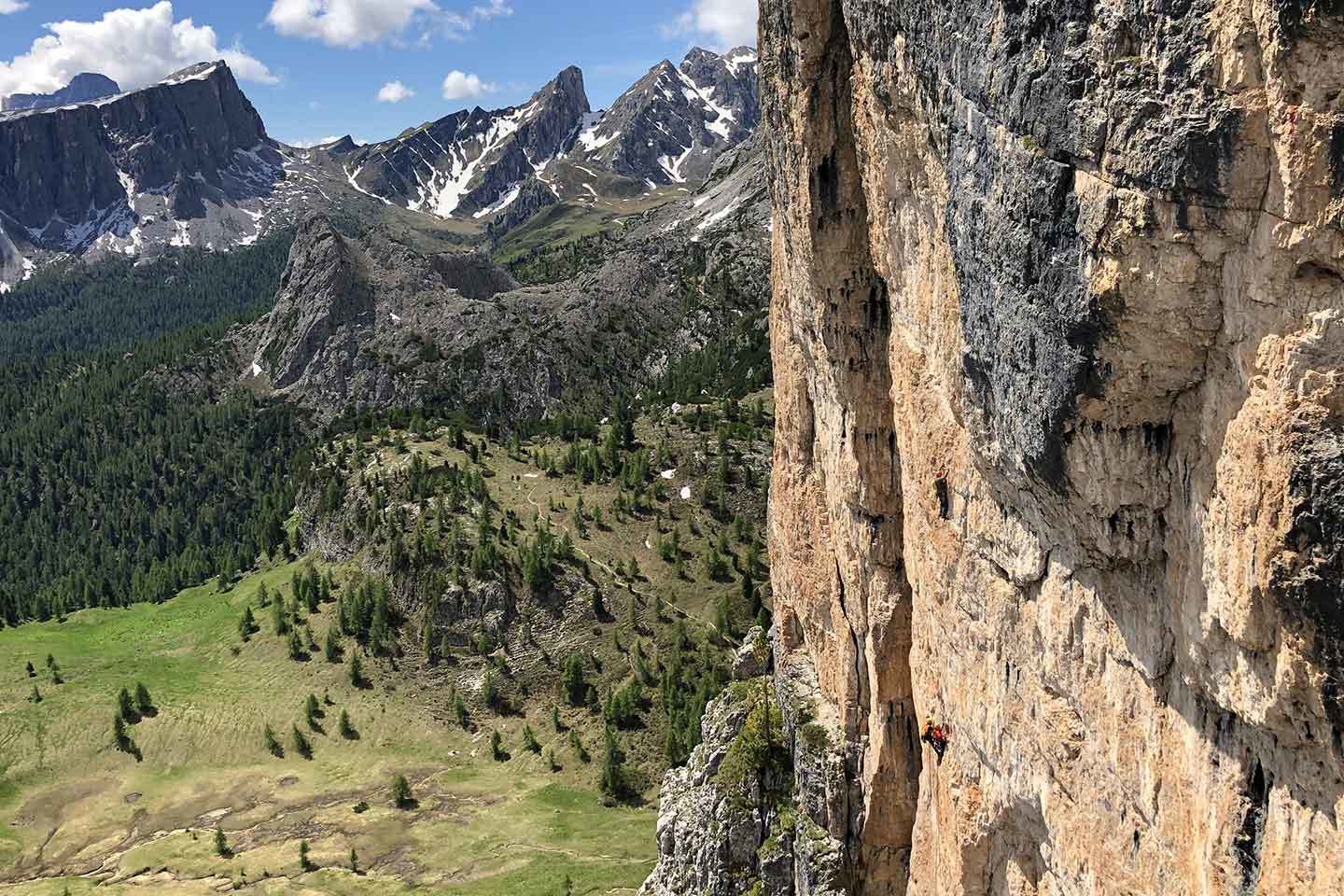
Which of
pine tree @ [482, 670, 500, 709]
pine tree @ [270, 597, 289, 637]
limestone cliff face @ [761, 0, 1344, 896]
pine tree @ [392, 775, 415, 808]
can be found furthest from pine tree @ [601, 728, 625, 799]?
limestone cliff face @ [761, 0, 1344, 896]

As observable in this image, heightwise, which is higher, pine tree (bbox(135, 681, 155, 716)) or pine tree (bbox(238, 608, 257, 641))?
pine tree (bbox(238, 608, 257, 641))

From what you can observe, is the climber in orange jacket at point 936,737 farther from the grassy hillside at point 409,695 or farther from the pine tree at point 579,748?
the pine tree at point 579,748

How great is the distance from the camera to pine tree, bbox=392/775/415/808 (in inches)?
3713

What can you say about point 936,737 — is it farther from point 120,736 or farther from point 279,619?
point 279,619

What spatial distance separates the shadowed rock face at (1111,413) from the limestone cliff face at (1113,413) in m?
0.06

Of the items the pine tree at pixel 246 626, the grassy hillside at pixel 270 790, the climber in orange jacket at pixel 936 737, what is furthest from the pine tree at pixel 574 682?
the climber in orange jacket at pixel 936 737

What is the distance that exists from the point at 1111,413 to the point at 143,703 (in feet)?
415

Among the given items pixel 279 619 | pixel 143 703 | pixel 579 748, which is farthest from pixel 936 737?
pixel 279 619

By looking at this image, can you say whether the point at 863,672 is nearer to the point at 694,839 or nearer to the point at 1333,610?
the point at 694,839

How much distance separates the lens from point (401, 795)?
94.4 meters

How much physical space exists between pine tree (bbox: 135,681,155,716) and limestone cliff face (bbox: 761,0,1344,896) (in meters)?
112

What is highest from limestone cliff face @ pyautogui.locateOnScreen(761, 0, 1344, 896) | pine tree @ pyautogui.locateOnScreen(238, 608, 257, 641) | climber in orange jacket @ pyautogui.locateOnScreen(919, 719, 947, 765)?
limestone cliff face @ pyautogui.locateOnScreen(761, 0, 1344, 896)

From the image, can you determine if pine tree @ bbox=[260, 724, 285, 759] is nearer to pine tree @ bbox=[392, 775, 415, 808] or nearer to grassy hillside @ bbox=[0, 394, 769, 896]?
grassy hillside @ bbox=[0, 394, 769, 896]

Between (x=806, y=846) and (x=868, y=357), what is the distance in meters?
24.8
